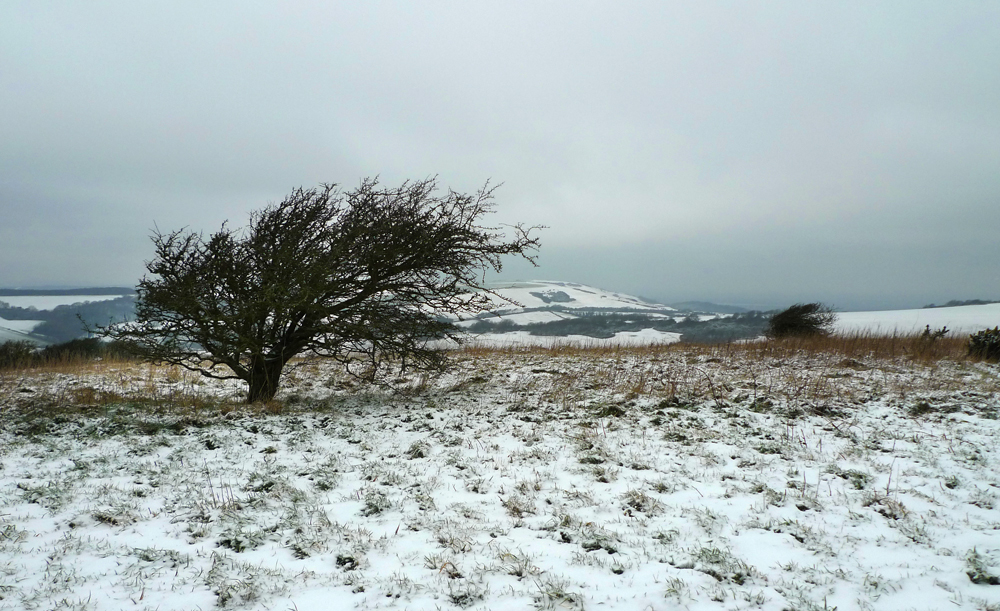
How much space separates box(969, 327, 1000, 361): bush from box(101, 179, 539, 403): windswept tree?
34.8 feet

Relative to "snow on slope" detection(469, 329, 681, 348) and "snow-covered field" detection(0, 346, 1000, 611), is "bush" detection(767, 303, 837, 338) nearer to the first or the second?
"snow on slope" detection(469, 329, 681, 348)

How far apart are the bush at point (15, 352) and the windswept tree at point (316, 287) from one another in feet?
56.9

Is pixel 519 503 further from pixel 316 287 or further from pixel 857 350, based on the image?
pixel 857 350

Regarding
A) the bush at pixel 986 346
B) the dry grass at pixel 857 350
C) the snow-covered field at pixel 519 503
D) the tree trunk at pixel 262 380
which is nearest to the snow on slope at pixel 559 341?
the dry grass at pixel 857 350

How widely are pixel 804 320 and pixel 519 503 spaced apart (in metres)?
21.6

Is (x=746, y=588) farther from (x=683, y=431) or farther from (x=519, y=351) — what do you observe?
(x=519, y=351)

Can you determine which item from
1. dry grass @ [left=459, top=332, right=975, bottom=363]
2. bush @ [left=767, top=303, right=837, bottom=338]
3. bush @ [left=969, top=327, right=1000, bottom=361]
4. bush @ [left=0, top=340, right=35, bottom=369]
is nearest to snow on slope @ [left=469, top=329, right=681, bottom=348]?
dry grass @ [left=459, top=332, right=975, bottom=363]

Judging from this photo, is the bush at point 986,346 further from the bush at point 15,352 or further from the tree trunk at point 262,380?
the bush at point 15,352

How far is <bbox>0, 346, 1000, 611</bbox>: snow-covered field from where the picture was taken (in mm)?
2828

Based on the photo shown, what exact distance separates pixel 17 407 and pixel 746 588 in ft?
35.8

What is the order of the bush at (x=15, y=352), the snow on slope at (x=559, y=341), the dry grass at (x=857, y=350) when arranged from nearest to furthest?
the dry grass at (x=857, y=350), the snow on slope at (x=559, y=341), the bush at (x=15, y=352)

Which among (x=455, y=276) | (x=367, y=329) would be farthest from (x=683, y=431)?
(x=367, y=329)

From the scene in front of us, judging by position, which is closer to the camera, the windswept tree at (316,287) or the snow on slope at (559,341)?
the windswept tree at (316,287)

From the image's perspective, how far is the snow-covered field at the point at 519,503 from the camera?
9.28 ft
